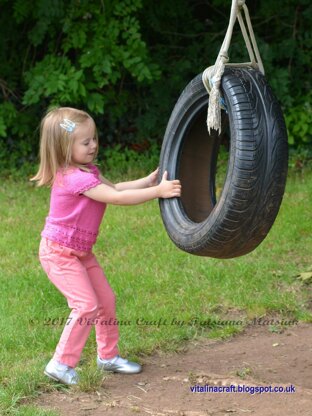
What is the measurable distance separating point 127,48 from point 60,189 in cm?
475

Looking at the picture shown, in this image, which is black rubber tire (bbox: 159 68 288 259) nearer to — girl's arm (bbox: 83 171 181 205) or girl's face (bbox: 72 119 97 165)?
girl's arm (bbox: 83 171 181 205)

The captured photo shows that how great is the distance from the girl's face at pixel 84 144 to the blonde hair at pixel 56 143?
0.02m

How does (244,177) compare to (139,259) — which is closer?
(244,177)

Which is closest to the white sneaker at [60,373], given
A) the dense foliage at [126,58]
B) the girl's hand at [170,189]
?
the girl's hand at [170,189]

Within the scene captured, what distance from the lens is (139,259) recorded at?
6297mm

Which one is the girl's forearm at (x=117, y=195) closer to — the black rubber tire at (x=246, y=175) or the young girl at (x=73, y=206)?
the young girl at (x=73, y=206)

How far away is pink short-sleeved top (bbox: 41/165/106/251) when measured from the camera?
418 centimetres

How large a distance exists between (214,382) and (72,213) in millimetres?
1132

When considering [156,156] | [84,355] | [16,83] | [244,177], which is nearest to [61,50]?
[16,83]

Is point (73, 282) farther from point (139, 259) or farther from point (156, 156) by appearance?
point (156, 156)

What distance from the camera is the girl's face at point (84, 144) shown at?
4.17 m

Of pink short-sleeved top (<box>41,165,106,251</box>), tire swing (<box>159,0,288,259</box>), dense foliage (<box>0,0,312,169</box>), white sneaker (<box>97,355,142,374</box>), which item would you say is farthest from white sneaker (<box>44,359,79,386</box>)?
dense foliage (<box>0,0,312,169</box>)

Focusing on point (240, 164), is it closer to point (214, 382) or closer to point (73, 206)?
point (73, 206)

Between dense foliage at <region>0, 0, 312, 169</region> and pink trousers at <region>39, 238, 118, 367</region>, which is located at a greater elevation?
dense foliage at <region>0, 0, 312, 169</region>
